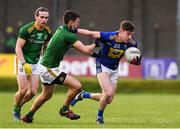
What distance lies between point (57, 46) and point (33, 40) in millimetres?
923

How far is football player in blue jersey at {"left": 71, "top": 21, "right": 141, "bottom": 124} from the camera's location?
16.0m

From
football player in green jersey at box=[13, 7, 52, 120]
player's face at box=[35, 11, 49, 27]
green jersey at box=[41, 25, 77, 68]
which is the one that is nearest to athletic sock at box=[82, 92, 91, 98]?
football player in green jersey at box=[13, 7, 52, 120]

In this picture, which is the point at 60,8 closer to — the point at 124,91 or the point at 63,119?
the point at 124,91

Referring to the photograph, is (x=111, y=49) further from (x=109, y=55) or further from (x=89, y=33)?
(x=89, y=33)

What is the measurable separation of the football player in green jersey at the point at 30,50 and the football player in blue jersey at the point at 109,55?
4.17 ft

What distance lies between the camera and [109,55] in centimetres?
1627

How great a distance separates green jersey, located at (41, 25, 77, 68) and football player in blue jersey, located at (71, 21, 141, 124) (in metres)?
0.58

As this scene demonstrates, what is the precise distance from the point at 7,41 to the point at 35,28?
38.3 metres

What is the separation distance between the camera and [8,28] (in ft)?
180

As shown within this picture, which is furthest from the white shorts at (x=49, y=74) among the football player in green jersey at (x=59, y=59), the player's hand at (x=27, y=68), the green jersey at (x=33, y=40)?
the green jersey at (x=33, y=40)

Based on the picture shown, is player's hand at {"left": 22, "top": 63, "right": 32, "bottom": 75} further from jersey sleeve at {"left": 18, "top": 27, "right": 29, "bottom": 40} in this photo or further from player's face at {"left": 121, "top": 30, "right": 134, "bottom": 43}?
player's face at {"left": 121, "top": 30, "right": 134, "bottom": 43}

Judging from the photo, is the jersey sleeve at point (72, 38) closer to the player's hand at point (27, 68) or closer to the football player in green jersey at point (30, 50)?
the football player in green jersey at point (30, 50)

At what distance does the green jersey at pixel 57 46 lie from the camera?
51.3ft

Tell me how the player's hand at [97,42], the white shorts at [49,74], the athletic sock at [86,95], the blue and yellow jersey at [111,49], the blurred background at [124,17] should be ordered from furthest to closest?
1. the blurred background at [124,17]
2. the athletic sock at [86,95]
3. the blue and yellow jersey at [111,49]
4. the player's hand at [97,42]
5. the white shorts at [49,74]
